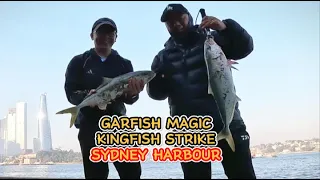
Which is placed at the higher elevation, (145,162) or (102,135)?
(102,135)

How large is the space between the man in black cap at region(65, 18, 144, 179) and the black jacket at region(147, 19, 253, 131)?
178mm

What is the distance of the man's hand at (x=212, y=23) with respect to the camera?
1715 millimetres

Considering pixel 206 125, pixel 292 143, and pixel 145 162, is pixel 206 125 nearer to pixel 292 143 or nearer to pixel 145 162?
pixel 145 162

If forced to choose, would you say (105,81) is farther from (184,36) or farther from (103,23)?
(184,36)

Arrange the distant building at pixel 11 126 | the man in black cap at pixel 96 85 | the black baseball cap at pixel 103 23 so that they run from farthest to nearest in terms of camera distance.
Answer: the distant building at pixel 11 126 < the black baseball cap at pixel 103 23 < the man in black cap at pixel 96 85

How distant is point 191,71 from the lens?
1.87 m

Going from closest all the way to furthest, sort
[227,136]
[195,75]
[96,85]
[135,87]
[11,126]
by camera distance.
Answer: [227,136] → [195,75] → [135,87] → [96,85] → [11,126]

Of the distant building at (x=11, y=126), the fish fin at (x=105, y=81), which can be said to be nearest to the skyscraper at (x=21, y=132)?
the distant building at (x=11, y=126)

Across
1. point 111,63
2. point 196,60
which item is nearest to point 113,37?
point 111,63

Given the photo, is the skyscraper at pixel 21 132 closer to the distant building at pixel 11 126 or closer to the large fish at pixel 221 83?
the distant building at pixel 11 126

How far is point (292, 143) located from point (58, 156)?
1.99 m

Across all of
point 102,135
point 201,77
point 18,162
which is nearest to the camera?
point 201,77

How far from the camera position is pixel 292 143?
263 centimetres

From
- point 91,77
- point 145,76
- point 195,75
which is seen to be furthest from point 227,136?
point 91,77
